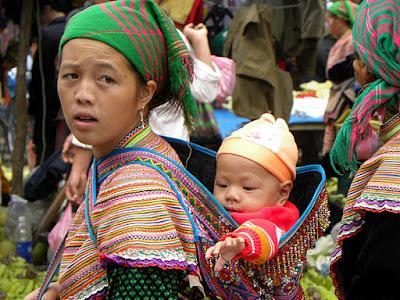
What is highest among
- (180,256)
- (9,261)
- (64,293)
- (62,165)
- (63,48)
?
(63,48)

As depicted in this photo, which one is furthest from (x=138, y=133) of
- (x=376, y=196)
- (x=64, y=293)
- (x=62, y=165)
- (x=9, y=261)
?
(x=9, y=261)

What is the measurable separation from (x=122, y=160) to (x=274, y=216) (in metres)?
0.50

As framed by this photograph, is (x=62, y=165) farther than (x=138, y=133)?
Yes

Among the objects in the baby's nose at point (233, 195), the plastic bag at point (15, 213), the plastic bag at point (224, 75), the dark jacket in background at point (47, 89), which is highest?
the baby's nose at point (233, 195)

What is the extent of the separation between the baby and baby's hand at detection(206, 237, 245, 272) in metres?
0.25

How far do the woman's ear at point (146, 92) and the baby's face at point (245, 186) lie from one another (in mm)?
352

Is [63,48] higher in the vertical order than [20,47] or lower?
higher

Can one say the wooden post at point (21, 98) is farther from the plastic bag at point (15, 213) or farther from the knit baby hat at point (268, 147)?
the knit baby hat at point (268, 147)

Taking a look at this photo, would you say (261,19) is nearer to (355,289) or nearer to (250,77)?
(250,77)

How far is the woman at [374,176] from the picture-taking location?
2.30 metres

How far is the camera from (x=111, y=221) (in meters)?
2.07

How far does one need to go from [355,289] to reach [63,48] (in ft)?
3.71

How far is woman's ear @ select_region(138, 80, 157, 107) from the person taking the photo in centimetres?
229

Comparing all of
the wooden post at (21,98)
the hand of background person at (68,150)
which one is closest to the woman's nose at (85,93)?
the hand of background person at (68,150)
